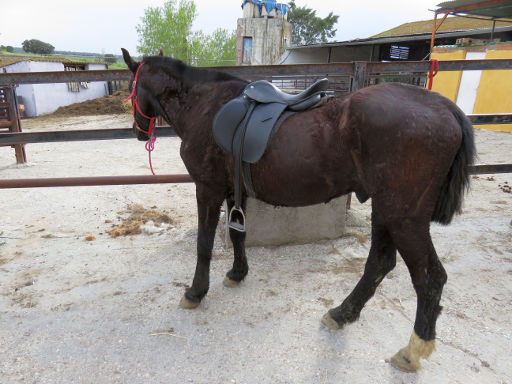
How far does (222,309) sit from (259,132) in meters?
1.42

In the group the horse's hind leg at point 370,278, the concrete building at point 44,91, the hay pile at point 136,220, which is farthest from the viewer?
the concrete building at point 44,91

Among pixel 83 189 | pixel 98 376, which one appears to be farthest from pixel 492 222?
pixel 83 189

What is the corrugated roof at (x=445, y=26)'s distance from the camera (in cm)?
1804

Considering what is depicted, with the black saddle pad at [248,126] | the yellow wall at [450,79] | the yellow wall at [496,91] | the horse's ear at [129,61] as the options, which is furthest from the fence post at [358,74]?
the yellow wall at [450,79]

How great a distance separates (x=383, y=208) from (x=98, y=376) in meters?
1.97

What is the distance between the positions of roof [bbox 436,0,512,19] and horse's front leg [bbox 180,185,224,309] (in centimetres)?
1074

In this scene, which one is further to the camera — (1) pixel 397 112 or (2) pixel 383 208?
(2) pixel 383 208

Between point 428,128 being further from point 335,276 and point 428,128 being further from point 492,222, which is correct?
point 492,222

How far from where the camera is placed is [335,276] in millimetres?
2951

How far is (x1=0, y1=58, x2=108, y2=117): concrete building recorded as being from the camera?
17125 mm

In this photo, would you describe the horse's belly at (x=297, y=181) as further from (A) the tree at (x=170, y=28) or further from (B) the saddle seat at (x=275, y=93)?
(A) the tree at (x=170, y=28)

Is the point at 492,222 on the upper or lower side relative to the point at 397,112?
lower

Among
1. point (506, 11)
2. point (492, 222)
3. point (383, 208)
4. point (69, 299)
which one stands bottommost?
point (69, 299)

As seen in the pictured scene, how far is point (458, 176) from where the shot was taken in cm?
185
